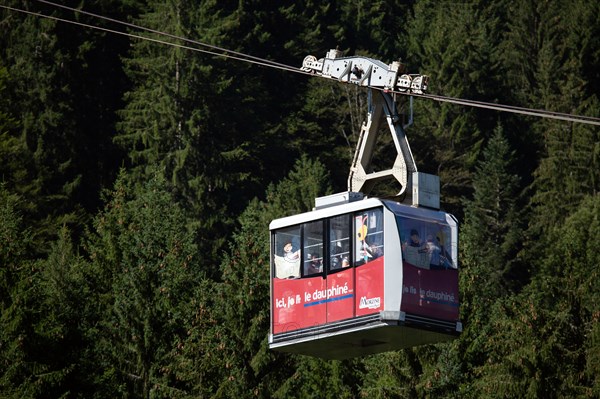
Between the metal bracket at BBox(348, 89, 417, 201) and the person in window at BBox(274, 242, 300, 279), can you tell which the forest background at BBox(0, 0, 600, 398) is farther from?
the metal bracket at BBox(348, 89, 417, 201)

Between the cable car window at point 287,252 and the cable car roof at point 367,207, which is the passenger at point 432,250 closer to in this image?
the cable car roof at point 367,207

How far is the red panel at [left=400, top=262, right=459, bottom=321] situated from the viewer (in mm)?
29656

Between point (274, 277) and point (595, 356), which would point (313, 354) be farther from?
point (595, 356)

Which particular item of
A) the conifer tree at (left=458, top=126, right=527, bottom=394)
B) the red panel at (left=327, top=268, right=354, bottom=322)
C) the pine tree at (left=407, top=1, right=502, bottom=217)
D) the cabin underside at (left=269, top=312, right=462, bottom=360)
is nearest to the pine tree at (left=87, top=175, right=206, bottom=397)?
the conifer tree at (left=458, top=126, right=527, bottom=394)

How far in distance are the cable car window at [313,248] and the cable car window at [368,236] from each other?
28.1 inches

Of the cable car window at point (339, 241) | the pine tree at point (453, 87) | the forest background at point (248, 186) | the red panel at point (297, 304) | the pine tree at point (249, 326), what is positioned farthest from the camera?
the pine tree at point (453, 87)

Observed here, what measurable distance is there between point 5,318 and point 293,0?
166 ft

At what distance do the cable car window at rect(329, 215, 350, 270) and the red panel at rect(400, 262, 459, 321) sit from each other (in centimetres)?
105

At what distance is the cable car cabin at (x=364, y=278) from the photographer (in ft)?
97.0

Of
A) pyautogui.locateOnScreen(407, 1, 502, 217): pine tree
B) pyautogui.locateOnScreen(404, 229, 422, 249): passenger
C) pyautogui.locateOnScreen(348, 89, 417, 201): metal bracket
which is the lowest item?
pyautogui.locateOnScreen(407, 1, 502, 217): pine tree

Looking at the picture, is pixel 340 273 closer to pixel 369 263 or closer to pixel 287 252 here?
pixel 369 263

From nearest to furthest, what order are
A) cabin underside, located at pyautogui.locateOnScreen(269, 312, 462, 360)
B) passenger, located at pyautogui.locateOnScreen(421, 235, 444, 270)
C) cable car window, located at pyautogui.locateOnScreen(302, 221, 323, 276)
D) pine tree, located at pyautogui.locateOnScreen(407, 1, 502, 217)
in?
cabin underside, located at pyautogui.locateOnScreen(269, 312, 462, 360) < passenger, located at pyautogui.locateOnScreen(421, 235, 444, 270) < cable car window, located at pyautogui.locateOnScreen(302, 221, 323, 276) < pine tree, located at pyautogui.locateOnScreen(407, 1, 502, 217)

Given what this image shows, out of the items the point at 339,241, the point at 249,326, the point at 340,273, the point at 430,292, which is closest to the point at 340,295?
the point at 340,273

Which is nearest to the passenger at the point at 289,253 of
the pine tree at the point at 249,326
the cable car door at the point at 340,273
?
the cable car door at the point at 340,273
